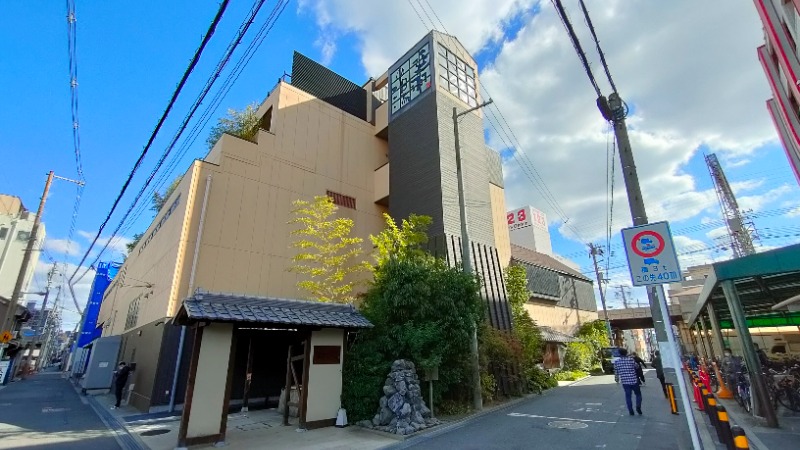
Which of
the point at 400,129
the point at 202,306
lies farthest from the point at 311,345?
the point at 400,129

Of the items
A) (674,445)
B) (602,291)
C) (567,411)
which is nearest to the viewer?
(674,445)

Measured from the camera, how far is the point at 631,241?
4863 millimetres

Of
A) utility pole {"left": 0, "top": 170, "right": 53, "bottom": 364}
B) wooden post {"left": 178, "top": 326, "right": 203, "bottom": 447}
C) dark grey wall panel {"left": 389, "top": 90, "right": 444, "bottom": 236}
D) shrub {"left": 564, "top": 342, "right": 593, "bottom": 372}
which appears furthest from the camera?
shrub {"left": 564, "top": 342, "right": 593, "bottom": 372}

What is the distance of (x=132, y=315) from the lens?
17.8 m

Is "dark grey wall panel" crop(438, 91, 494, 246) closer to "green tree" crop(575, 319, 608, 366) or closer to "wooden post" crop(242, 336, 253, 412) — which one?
"wooden post" crop(242, 336, 253, 412)

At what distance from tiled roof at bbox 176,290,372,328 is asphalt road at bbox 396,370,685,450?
323 centimetres

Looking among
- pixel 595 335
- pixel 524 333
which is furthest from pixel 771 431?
pixel 595 335

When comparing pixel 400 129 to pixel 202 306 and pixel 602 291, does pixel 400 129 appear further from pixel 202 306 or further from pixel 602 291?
pixel 602 291

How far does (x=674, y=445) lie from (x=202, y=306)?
9385 mm

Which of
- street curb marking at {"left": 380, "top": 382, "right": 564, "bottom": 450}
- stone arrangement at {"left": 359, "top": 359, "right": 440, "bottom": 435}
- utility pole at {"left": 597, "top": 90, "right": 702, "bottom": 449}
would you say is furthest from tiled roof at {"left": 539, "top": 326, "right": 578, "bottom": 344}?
utility pole at {"left": 597, "top": 90, "right": 702, "bottom": 449}

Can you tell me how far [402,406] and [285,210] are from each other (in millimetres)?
10053

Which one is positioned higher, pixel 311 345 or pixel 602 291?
pixel 602 291

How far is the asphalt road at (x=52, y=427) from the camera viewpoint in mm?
7699

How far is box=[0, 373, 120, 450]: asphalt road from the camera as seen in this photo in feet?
25.3
